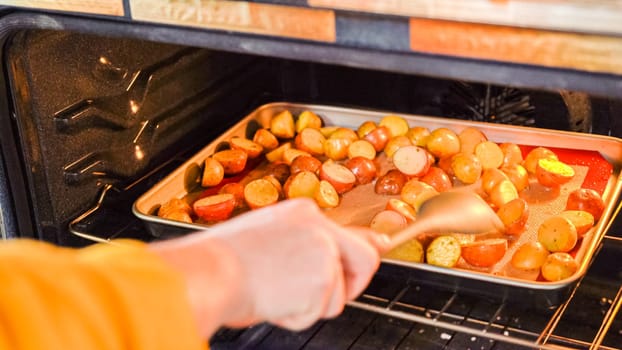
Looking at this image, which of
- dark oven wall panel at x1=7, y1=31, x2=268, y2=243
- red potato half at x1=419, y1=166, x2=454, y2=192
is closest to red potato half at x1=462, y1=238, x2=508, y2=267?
red potato half at x1=419, y1=166, x2=454, y2=192

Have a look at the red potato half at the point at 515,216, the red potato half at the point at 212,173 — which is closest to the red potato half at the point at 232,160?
the red potato half at the point at 212,173

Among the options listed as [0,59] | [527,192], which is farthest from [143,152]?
[527,192]

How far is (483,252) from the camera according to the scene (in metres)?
1.31

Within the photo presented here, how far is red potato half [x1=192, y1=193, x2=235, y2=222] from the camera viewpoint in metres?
1.50

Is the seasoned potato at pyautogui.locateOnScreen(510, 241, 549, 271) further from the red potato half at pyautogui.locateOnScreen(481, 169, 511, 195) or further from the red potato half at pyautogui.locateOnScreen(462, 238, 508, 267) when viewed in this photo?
the red potato half at pyautogui.locateOnScreen(481, 169, 511, 195)

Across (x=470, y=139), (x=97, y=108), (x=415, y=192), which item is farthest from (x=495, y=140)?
(x=97, y=108)

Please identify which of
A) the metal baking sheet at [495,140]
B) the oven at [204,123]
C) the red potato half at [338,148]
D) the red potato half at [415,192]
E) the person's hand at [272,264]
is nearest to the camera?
the person's hand at [272,264]

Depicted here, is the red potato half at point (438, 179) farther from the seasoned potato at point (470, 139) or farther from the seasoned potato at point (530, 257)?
the seasoned potato at point (530, 257)

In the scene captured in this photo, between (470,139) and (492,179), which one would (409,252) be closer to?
(492,179)

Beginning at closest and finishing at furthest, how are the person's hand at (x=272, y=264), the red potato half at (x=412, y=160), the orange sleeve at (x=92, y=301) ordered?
the orange sleeve at (x=92, y=301), the person's hand at (x=272, y=264), the red potato half at (x=412, y=160)

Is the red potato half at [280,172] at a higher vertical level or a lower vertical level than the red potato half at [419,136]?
lower

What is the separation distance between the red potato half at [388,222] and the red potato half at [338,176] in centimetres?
16

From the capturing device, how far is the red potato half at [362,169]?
159cm

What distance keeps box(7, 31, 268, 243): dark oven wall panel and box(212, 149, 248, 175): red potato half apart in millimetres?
117
